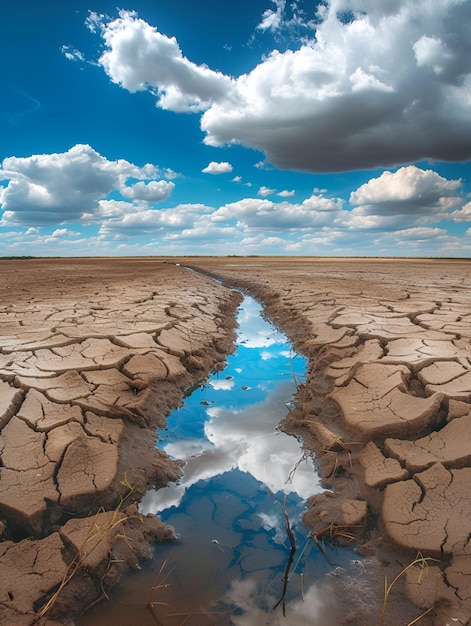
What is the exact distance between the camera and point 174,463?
101 inches

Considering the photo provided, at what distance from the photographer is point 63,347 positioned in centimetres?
394

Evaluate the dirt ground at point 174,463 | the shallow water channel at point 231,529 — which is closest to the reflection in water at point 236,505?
the shallow water channel at point 231,529

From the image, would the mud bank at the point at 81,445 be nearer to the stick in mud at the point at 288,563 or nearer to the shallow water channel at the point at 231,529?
the shallow water channel at the point at 231,529

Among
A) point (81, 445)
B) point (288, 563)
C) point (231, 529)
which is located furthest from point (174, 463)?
point (288, 563)

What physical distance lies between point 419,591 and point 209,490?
1.09m

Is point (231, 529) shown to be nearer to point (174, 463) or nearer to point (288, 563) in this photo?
point (288, 563)

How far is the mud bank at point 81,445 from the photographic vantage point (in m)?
1.67

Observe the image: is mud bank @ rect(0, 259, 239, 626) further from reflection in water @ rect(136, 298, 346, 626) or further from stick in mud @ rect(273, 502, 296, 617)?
stick in mud @ rect(273, 502, 296, 617)

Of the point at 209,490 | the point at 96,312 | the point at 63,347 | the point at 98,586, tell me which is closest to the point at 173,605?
the point at 98,586

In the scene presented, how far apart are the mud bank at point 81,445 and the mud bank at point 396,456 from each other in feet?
2.88

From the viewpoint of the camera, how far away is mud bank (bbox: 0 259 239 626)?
1.67 m

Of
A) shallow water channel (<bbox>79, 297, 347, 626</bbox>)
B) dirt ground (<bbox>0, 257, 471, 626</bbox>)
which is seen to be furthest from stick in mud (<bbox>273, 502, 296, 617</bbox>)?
dirt ground (<bbox>0, 257, 471, 626</bbox>)

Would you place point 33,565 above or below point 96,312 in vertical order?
below

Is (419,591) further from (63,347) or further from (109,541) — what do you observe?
(63,347)
